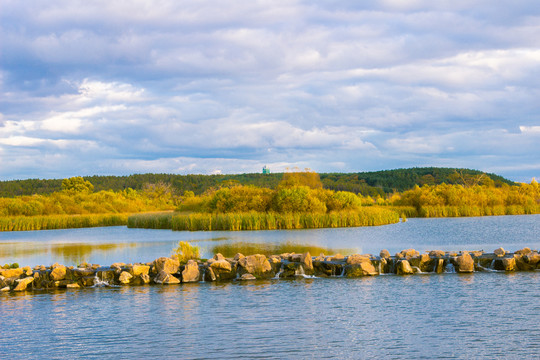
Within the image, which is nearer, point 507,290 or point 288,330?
point 288,330

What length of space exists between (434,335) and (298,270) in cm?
881

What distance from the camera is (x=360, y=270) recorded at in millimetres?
19312

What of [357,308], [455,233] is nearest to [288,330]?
[357,308]

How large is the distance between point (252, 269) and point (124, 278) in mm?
4098

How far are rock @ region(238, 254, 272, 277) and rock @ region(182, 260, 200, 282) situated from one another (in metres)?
1.45

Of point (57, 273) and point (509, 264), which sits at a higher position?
point (57, 273)

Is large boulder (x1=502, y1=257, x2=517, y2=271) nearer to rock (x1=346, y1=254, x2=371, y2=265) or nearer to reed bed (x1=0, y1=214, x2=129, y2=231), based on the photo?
rock (x1=346, y1=254, x2=371, y2=265)

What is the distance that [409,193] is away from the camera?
2446 inches

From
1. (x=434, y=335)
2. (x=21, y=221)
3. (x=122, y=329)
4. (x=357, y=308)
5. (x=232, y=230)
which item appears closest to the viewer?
(x=434, y=335)

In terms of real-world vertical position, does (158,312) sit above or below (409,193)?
below

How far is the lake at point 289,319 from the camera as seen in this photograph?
10.3m

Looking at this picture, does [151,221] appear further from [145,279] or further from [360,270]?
[360,270]

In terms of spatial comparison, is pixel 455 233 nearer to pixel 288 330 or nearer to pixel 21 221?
pixel 288 330

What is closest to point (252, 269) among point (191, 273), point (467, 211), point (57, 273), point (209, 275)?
point (209, 275)
